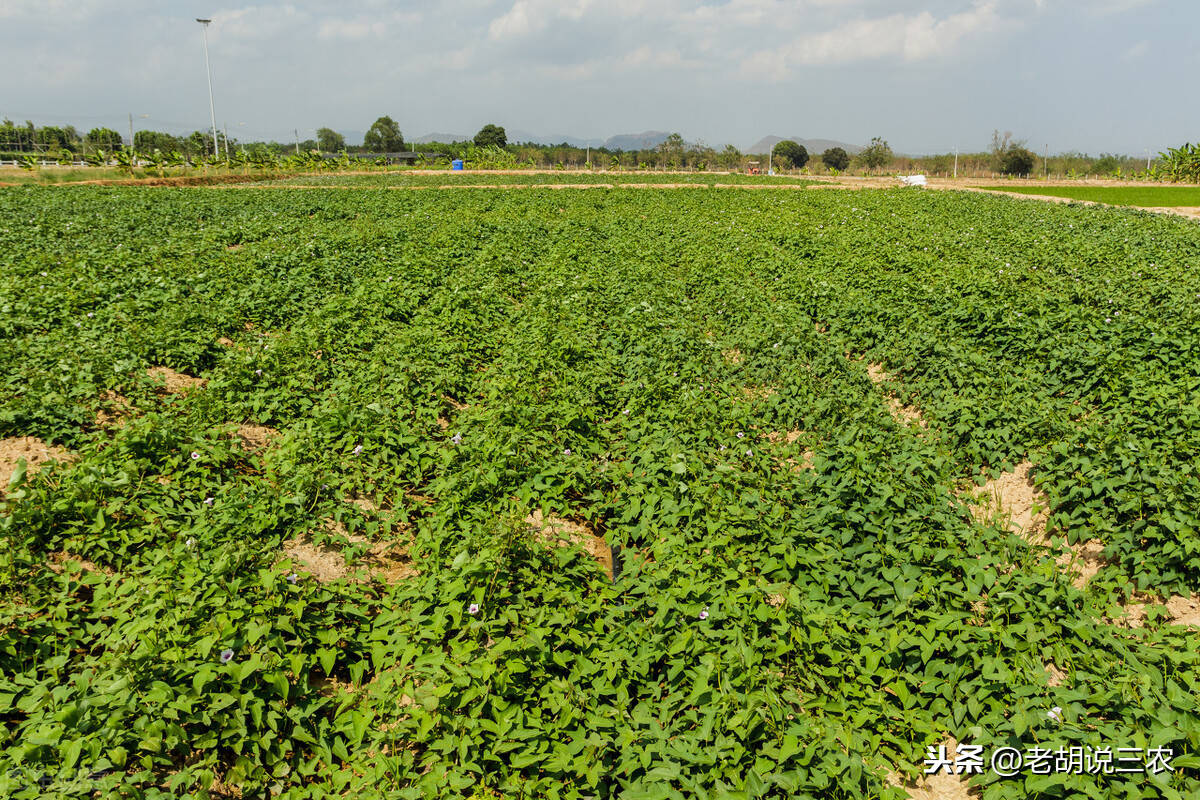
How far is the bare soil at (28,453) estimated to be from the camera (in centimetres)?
521

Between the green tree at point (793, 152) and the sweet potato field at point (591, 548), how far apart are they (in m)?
94.8

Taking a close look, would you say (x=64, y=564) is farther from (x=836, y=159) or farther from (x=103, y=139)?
(x=103, y=139)

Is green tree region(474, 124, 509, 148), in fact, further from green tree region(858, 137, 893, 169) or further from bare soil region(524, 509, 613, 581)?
bare soil region(524, 509, 613, 581)

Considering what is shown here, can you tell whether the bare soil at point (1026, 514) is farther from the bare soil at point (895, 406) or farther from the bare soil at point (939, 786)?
the bare soil at point (939, 786)

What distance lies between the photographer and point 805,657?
141 inches

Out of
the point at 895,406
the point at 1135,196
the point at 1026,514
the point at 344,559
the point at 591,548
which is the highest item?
the point at 1135,196

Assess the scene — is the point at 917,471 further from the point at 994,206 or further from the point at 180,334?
the point at 994,206

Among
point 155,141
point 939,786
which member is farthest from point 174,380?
point 155,141

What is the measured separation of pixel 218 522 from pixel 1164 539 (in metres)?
6.26

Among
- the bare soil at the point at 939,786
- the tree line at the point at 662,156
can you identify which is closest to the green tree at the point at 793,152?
the tree line at the point at 662,156

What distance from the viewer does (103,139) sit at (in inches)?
3452

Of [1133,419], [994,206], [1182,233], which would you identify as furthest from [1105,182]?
[1133,419]

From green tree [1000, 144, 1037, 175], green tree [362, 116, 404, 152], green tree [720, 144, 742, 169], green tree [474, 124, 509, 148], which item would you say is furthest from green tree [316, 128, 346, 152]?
green tree [1000, 144, 1037, 175]

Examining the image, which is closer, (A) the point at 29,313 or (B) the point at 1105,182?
(A) the point at 29,313
